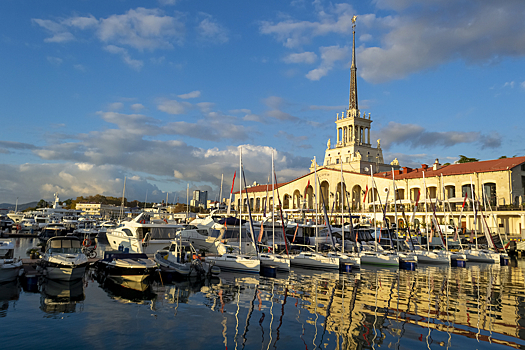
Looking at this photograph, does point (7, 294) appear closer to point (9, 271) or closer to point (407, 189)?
point (9, 271)

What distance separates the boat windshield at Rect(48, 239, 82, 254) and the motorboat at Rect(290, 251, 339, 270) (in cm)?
1832

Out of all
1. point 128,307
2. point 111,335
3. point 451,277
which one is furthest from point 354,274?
point 111,335

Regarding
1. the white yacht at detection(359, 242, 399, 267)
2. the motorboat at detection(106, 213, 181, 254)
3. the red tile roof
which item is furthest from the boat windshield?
the red tile roof

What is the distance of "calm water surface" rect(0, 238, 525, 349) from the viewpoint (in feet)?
45.0

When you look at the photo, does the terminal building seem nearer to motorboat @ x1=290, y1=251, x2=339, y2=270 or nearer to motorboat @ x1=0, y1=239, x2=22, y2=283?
motorboat @ x1=290, y1=251, x2=339, y2=270

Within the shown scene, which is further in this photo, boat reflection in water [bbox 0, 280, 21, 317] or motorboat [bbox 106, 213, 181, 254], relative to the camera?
motorboat [bbox 106, 213, 181, 254]

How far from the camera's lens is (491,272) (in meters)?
34.0

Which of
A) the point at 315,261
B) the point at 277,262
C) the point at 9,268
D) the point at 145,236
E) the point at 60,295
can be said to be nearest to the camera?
the point at 60,295

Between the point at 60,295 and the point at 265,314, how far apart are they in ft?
39.6

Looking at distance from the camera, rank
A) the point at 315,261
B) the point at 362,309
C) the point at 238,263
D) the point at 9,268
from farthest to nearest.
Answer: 1. the point at 315,261
2. the point at 238,263
3. the point at 9,268
4. the point at 362,309

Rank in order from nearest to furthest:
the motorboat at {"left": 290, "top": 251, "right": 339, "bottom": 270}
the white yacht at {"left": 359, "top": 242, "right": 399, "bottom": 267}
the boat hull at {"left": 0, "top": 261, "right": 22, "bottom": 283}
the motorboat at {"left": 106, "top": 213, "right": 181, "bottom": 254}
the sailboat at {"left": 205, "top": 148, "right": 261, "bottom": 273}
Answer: the boat hull at {"left": 0, "top": 261, "right": 22, "bottom": 283} → the sailboat at {"left": 205, "top": 148, "right": 261, "bottom": 273} → the motorboat at {"left": 290, "top": 251, "right": 339, "bottom": 270} → the motorboat at {"left": 106, "top": 213, "right": 181, "bottom": 254} → the white yacht at {"left": 359, "top": 242, "right": 399, "bottom": 267}

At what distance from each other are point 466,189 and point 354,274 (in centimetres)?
4465

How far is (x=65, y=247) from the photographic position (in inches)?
1015

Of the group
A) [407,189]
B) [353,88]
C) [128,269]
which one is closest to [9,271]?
[128,269]
